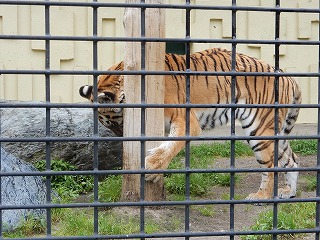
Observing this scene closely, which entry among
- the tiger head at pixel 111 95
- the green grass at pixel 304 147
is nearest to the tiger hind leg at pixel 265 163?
the tiger head at pixel 111 95

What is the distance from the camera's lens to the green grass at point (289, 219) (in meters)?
5.25

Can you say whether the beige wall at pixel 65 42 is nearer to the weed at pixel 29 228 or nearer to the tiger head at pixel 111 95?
the tiger head at pixel 111 95

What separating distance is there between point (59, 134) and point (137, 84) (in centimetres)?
164

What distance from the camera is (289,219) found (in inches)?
214

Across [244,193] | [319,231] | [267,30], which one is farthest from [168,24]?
[319,231]

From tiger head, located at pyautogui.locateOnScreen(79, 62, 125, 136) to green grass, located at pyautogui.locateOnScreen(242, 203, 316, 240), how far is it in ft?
5.91

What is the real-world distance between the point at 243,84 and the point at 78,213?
90.3 inches

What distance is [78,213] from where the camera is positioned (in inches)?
227

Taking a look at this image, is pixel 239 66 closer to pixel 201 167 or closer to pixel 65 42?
pixel 201 167

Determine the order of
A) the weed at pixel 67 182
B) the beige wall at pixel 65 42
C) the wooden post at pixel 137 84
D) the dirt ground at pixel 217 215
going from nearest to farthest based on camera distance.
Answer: the dirt ground at pixel 217 215
the wooden post at pixel 137 84
the weed at pixel 67 182
the beige wall at pixel 65 42

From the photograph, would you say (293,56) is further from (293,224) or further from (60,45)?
(293,224)

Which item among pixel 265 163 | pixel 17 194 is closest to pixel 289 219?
pixel 265 163

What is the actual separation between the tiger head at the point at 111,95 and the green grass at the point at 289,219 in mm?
1801

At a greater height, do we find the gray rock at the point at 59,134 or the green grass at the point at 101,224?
the gray rock at the point at 59,134
